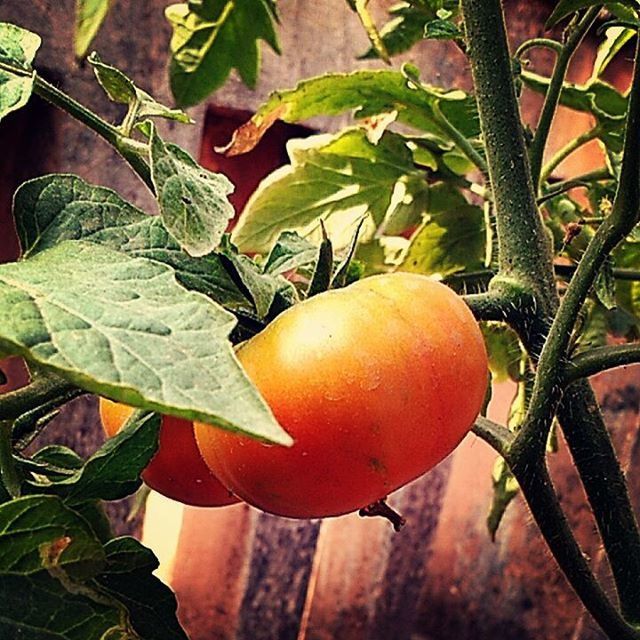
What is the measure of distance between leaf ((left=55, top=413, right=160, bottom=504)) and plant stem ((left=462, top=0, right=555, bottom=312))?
0.14m

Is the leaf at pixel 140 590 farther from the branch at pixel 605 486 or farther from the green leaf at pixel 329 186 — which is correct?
the green leaf at pixel 329 186

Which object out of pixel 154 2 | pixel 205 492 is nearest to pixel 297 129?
pixel 154 2

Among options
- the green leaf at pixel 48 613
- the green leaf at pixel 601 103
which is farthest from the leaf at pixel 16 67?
the green leaf at pixel 601 103

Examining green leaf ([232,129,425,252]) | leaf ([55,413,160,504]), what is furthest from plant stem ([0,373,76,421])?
green leaf ([232,129,425,252])

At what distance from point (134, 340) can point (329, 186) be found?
388 mm

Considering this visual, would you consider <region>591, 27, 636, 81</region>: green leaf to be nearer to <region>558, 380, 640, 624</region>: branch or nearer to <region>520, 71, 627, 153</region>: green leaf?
<region>520, 71, 627, 153</region>: green leaf

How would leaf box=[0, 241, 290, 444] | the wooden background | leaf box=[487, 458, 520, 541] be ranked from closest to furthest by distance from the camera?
leaf box=[0, 241, 290, 444], leaf box=[487, 458, 520, 541], the wooden background

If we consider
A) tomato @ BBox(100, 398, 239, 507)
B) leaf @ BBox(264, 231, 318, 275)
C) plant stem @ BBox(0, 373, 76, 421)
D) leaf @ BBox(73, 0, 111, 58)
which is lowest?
tomato @ BBox(100, 398, 239, 507)

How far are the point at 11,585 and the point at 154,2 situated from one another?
0.58 m

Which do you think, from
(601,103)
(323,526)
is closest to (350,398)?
(601,103)

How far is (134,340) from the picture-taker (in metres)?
0.17

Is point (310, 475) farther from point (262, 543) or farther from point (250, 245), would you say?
point (262, 543)

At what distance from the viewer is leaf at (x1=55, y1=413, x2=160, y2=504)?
0.81 feet

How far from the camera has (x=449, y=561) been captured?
2.84ft
